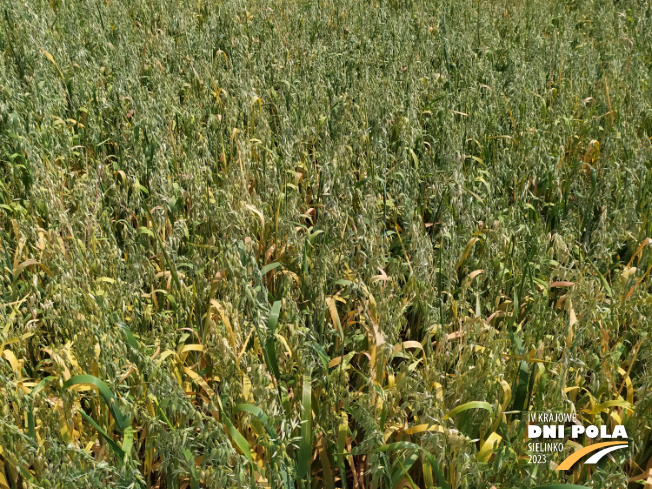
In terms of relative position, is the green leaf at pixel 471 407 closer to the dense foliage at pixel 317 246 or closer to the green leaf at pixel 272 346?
the dense foliage at pixel 317 246

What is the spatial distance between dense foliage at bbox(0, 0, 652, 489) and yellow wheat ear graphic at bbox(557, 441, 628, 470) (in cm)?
4

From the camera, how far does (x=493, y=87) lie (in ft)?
12.0

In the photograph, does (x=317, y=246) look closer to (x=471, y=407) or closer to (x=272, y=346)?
(x=272, y=346)

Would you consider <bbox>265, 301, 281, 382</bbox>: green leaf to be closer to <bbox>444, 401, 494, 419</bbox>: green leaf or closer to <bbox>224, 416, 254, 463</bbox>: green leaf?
<bbox>224, 416, 254, 463</bbox>: green leaf

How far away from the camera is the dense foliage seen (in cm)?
163

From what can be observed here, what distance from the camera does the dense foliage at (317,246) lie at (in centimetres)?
163

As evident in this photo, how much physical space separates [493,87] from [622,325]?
2.01m

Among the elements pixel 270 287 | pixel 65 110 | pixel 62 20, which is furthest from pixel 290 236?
pixel 62 20

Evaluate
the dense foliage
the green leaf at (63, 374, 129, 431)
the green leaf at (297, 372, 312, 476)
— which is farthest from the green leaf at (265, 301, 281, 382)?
the green leaf at (63, 374, 129, 431)

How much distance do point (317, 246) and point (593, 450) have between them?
133 centimetres

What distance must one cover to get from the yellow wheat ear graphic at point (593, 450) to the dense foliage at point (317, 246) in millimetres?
43

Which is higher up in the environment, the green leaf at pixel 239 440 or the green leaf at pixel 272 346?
the green leaf at pixel 272 346

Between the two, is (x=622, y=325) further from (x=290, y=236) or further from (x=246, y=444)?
(x=246, y=444)

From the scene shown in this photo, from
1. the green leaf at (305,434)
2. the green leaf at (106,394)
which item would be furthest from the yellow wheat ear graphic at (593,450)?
the green leaf at (106,394)
